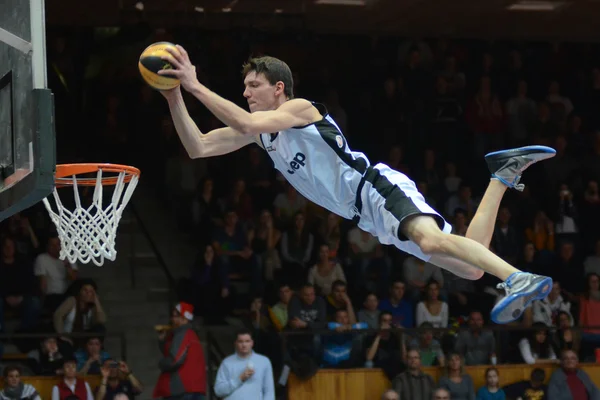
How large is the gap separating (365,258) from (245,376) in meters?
3.46

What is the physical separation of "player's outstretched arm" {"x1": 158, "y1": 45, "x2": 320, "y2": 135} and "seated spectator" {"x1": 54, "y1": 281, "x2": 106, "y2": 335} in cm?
743

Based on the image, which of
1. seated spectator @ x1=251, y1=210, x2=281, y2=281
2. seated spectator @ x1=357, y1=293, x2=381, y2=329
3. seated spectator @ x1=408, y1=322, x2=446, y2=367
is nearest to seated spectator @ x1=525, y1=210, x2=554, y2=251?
seated spectator @ x1=408, y1=322, x2=446, y2=367

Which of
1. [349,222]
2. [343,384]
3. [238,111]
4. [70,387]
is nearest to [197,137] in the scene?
[238,111]

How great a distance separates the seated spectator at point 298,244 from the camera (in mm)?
16781

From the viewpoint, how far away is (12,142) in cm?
825

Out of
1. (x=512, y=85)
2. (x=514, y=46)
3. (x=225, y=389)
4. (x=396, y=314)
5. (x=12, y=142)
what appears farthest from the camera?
(x=514, y=46)

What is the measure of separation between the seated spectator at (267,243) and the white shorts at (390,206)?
8.03 m

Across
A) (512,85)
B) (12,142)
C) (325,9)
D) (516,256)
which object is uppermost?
(325,9)

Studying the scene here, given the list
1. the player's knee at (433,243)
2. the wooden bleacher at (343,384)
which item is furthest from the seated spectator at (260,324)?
the player's knee at (433,243)

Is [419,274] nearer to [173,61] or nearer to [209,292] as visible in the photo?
[209,292]

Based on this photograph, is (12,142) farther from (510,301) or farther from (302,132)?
(510,301)

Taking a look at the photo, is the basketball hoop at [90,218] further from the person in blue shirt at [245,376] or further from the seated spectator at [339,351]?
the seated spectator at [339,351]

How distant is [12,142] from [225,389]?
6736 millimetres

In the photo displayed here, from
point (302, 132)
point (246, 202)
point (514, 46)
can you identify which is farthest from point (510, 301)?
A: point (514, 46)
